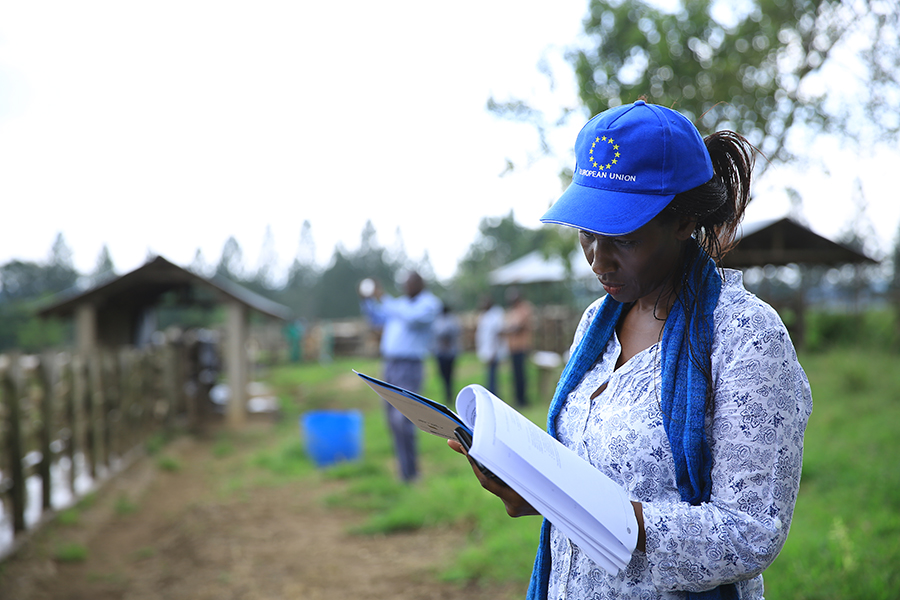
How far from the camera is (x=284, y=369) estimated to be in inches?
860

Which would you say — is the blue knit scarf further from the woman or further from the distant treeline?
the distant treeline

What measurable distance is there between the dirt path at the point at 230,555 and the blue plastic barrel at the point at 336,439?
0.80 meters

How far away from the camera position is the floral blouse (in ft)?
3.58

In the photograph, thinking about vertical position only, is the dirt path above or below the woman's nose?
below

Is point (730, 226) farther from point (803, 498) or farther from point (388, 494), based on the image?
point (388, 494)

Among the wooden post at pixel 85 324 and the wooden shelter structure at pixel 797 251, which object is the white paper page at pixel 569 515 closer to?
the wooden post at pixel 85 324

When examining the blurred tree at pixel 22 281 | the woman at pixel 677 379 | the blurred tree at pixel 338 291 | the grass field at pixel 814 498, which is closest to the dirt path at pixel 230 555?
the grass field at pixel 814 498

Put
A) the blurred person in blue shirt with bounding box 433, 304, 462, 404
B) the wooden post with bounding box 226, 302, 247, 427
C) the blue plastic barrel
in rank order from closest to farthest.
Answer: the blue plastic barrel → the blurred person in blue shirt with bounding box 433, 304, 462, 404 → the wooden post with bounding box 226, 302, 247, 427

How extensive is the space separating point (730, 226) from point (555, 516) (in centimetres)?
70

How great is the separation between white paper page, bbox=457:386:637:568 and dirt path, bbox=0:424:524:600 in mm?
2911

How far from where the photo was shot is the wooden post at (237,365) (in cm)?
1104

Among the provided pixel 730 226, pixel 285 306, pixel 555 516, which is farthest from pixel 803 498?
pixel 285 306

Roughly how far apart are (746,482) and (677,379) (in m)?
0.21

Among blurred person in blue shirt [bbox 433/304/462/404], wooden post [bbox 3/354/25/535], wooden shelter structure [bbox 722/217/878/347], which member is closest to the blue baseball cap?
wooden post [bbox 3/354/25/535]
